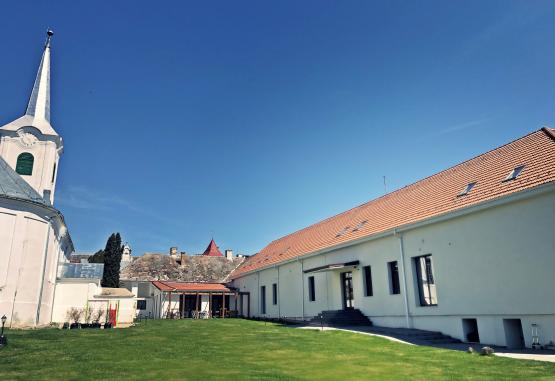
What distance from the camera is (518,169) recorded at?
15.2 metres

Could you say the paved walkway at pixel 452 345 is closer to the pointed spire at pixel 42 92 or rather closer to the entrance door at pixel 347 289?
the entrance door at pixel 347 289

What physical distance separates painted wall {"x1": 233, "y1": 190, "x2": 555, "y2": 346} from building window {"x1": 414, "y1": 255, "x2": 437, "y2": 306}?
233mm

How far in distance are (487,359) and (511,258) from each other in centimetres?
435

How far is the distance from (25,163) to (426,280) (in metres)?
26.3

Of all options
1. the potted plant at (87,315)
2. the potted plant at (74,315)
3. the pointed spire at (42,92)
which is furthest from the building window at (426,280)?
the pointed spire at (42,92)

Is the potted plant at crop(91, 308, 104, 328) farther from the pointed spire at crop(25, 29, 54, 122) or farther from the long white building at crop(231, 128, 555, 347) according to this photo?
the pointed spire at crop(25, 29, 54, 122)

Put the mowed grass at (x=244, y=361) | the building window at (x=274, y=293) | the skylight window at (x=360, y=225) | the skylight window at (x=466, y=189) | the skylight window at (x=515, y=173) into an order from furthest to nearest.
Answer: the building window at (x=274, y=293) → the skylight window at (x=360, y=225) → the skylight window at (x=466, y=189) → the skylight window at (x=515, y=173) → the mowed grass at (x=244, y=361)

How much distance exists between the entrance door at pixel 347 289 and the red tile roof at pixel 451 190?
183 cm

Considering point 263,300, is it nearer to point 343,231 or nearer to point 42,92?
point 343,231

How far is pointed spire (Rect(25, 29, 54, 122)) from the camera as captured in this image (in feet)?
102

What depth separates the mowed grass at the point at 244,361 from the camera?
26.3ft

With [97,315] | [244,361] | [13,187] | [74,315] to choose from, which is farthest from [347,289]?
Answer: [13,187]

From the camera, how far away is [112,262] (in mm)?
38656

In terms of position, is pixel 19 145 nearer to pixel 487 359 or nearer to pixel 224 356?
pixel 224 356
